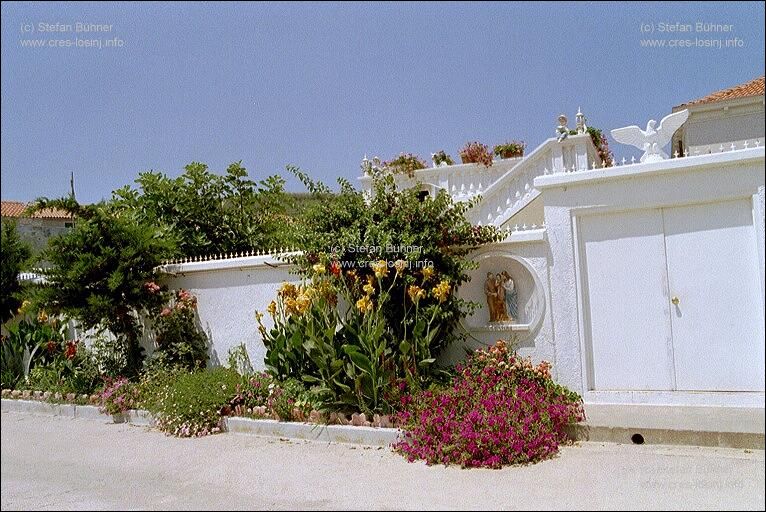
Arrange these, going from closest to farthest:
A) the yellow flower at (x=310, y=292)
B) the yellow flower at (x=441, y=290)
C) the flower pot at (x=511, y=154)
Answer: the yellow flower at (x=441, y=290)
the yellow flower at (x=310, y=292)
the flower pot at (x=511, y=154)

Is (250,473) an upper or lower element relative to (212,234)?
lower

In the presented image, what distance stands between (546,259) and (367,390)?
2353 mm

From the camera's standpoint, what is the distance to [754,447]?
5.18m

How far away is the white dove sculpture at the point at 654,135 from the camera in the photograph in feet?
21.2

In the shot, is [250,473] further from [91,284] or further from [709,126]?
[709,126]

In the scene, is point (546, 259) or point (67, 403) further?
point (67, 403)

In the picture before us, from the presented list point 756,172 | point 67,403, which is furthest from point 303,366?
point 756,172

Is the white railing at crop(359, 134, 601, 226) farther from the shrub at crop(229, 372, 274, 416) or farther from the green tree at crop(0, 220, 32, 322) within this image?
the green tree at crop(0, 220, 32, 322)

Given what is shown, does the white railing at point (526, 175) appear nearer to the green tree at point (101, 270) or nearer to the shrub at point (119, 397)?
the green tree at point (101, 270)

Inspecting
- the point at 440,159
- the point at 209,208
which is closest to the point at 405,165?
the point at 440,159

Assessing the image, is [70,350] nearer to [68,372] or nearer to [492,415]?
[68,372]

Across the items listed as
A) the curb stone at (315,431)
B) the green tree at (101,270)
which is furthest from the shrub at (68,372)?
the curb stone at (315,431)

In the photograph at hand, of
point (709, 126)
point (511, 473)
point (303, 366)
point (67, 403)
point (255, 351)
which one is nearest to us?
point (511, 473)

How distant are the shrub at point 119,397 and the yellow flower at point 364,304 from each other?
141 inches
